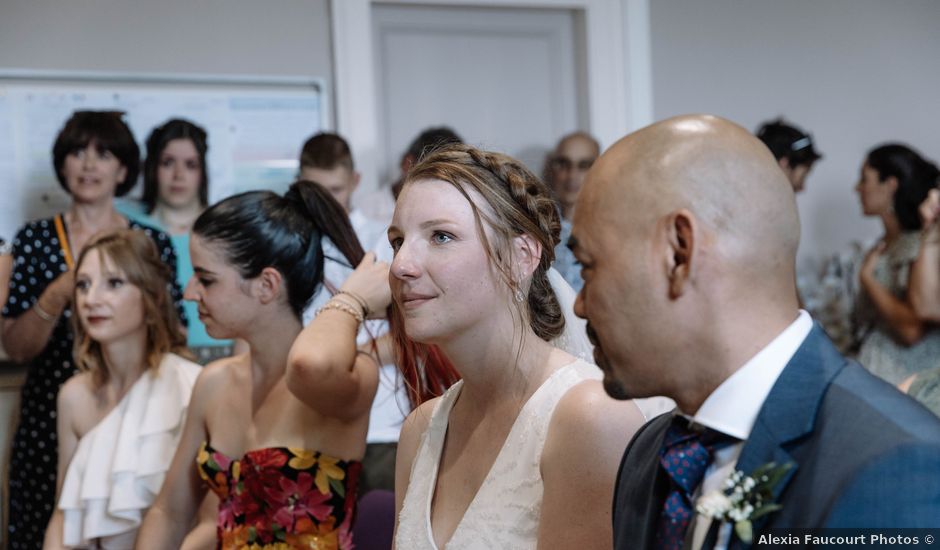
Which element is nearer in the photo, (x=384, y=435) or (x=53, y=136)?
(x=384, y=435)

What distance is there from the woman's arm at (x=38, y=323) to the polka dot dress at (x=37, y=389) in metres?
0.06

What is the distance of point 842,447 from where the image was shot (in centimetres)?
110

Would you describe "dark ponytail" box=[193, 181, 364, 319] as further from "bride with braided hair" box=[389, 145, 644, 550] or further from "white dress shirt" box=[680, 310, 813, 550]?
"white dress shirt" box=[680, 310, 813, 550]

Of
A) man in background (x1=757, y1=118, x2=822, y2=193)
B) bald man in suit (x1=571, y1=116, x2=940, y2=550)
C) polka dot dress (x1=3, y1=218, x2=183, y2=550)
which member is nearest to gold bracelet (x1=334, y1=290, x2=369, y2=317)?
bald man in suit (x1=571, y1=116, x2=940, y2=550)

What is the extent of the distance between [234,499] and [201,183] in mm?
2499

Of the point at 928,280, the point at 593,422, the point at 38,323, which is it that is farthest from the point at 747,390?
the point at 928,280

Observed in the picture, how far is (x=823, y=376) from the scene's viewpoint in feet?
3.88

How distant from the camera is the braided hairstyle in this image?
6.11 feet

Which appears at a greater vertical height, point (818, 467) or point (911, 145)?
point (911, 145)

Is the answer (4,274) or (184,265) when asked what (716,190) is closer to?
(4,274)

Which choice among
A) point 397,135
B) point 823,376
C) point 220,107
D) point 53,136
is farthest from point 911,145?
point 823,376

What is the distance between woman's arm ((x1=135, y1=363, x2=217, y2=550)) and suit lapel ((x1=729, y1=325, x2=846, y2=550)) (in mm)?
1814

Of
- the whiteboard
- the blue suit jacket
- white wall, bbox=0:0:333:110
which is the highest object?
white wall, bbox=0:0:333:110

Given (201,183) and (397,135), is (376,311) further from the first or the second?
(397,135)
